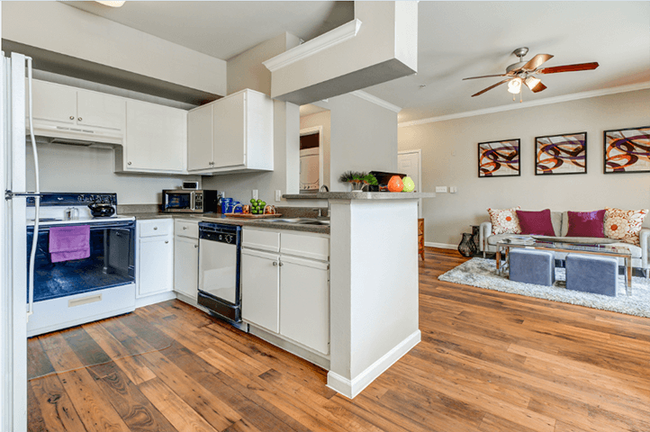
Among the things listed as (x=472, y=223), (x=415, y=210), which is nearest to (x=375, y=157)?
(x=472, y=223)

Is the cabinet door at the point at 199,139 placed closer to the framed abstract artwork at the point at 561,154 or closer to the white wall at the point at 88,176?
the white wall at the point at 88,176

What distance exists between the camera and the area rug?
9.90 feet

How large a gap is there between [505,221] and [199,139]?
4.76 m

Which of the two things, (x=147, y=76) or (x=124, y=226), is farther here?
(x=147, y=76)

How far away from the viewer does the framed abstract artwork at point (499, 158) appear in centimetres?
549

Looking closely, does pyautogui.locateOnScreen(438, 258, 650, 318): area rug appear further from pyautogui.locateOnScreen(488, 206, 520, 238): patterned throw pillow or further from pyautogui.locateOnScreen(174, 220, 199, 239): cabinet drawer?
pyautogui.locateOnScreen(174, 220, 199, 239): cabinet drawer

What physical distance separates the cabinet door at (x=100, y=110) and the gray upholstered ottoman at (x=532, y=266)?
15.1 ft

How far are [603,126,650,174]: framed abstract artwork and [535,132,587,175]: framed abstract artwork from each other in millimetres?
277

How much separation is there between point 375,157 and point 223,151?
2648 mm

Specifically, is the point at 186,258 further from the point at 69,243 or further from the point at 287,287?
the point at 287,287

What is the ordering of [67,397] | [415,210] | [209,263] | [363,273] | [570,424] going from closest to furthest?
[570,424], [67,397], [363,273], [415,210], [209,263]

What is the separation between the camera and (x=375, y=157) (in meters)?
5.07

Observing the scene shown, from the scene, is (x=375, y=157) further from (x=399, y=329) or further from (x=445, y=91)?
(x=399, y=329)

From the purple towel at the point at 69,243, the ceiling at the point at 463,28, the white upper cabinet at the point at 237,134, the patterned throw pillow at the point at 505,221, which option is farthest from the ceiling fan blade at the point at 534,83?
the purple towel at the point at 69,243
